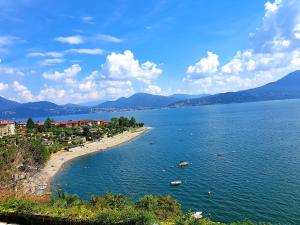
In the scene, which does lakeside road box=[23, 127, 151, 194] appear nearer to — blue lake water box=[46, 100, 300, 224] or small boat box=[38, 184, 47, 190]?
small boat box=[38, 184, 47, 190]

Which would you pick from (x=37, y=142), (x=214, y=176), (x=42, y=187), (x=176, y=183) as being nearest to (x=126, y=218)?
(x=176, y=183)

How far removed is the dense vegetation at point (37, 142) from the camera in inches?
2041

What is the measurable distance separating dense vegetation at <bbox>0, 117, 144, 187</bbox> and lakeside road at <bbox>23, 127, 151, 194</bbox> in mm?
1933

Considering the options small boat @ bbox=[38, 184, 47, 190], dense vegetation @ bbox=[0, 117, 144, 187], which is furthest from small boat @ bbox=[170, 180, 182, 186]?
dense vegetation @ bbox=[0, 117, 144, 187]

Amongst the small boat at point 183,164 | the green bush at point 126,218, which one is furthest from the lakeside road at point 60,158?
the green bush at point 126,218

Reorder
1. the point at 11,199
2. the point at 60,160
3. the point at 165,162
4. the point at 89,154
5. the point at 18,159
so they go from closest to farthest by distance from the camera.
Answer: the point at 11,199
the point at 18,159
the point at 165,162
the point at 60,160
the point at 89,154

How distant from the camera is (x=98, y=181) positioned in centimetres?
6003

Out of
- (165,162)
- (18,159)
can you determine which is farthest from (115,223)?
(165,162)

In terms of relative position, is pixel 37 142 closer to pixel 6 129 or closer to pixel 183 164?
pixel 183 164

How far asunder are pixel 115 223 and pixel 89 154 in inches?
3069

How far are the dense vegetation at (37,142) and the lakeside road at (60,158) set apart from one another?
1.93 metres

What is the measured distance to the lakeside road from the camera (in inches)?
2157

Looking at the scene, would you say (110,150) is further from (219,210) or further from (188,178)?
(219,210)

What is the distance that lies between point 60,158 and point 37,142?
24.2 feet
